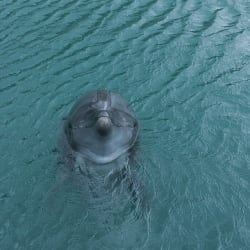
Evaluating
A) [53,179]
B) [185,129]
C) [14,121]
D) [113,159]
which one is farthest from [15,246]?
[185,129]

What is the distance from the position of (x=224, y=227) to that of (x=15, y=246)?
285cm

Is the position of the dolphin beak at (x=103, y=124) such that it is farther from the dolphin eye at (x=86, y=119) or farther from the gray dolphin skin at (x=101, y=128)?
the dolphin eye at (x=86, y=119)

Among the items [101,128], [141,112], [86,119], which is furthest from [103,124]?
[141,112]

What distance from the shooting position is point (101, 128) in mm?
6840

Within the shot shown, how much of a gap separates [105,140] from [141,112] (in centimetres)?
243

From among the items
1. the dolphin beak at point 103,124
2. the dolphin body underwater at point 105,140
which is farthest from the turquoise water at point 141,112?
the dolphin beak at point 103,124

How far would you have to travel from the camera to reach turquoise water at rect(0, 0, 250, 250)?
712 centimetres

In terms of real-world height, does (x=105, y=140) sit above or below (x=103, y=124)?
below

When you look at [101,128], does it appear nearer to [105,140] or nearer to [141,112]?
[105,140]

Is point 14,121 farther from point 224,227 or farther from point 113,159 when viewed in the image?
point 224,227

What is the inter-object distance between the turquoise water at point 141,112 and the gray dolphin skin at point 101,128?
0.58 metres

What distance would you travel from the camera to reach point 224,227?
23.6 feet

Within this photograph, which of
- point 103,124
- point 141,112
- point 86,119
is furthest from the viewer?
point 141,112

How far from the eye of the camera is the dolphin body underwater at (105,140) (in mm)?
7180
